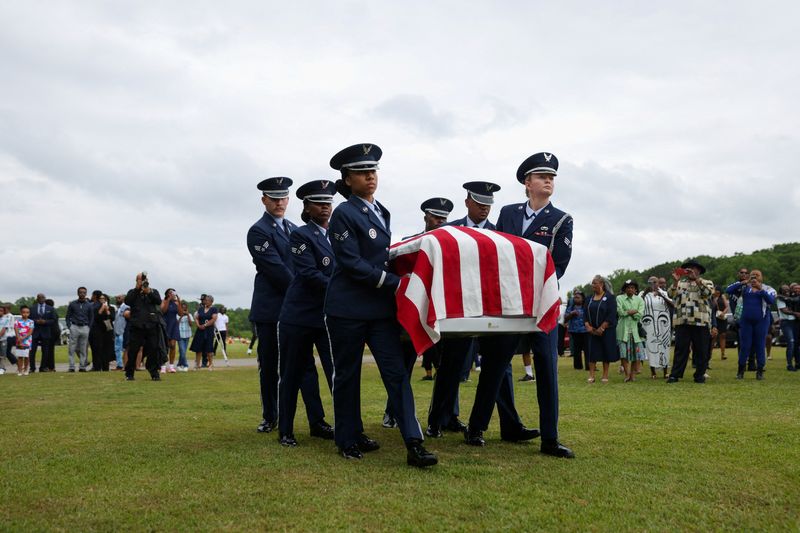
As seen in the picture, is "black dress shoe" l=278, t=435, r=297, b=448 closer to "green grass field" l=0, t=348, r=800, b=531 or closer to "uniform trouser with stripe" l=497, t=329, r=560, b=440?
"green grass field" l=0, t=348, r=800, b=531

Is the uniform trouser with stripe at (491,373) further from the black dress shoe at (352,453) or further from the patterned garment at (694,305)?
the patterned garment at (694,305)

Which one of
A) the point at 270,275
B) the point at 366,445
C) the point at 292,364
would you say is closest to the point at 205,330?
the point at 270,275

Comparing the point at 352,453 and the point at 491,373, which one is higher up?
the point at 491,373

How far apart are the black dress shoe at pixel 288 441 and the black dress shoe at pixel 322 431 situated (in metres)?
0.50

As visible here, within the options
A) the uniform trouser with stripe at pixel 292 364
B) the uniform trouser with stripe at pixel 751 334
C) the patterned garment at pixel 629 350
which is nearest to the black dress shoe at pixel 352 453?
the uniform trouser with stripe at pixel 292 364

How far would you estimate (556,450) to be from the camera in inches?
227

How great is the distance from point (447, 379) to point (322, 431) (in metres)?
1.25

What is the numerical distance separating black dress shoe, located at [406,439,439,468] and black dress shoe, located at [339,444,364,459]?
52cm

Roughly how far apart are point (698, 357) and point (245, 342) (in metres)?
38.4

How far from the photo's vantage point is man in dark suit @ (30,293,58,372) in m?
20.0

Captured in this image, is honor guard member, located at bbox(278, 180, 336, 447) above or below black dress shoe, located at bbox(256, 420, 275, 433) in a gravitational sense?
above

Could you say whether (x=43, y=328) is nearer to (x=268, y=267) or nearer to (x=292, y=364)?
(x=268, y=267)

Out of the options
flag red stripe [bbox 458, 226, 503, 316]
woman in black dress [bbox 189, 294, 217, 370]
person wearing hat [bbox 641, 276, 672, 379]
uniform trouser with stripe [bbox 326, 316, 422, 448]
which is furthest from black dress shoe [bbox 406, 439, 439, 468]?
woman in black dress [bbox 189, 294, 217, 370]

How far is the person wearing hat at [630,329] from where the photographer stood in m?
14.7
